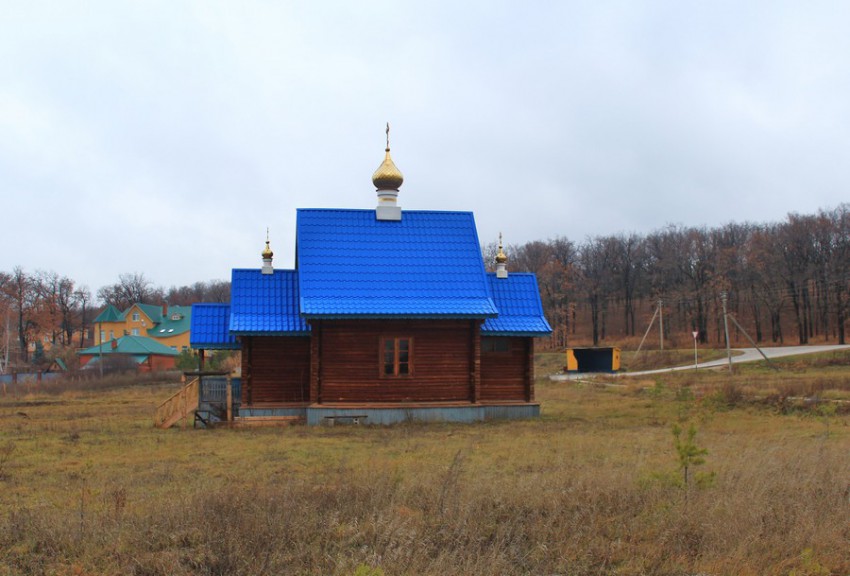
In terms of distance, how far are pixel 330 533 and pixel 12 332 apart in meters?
86.0

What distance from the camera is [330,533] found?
7328 mm

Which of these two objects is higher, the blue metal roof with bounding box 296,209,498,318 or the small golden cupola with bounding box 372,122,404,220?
the small golden cupola with bounding box 372,122,404,220

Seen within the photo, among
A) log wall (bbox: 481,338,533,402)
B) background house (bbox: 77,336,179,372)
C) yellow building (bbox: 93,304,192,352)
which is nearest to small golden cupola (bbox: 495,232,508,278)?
log wall (bbox: 481,338,533,402)

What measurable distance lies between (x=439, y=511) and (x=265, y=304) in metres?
14.5

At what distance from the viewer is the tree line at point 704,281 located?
6231cm

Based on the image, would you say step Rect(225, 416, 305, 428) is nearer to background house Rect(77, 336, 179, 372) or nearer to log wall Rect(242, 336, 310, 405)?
log wall Rect(242, 336, 310, 405)

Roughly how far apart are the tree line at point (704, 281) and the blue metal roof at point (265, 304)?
3611cm

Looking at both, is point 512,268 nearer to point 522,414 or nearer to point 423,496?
point 522,414

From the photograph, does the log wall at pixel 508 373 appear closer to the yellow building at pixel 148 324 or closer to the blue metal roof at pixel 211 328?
the blue metal roof at pixel 211 328

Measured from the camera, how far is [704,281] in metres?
68.6

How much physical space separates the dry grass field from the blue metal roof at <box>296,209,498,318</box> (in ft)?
21.3

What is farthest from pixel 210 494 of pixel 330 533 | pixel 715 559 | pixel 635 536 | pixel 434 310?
pixel 434 310

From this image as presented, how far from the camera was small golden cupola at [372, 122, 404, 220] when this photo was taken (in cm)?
2322

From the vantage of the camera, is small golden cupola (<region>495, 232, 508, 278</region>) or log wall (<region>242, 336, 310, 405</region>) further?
small golden cupola (<region>495, 232, 508, 278</region>)
